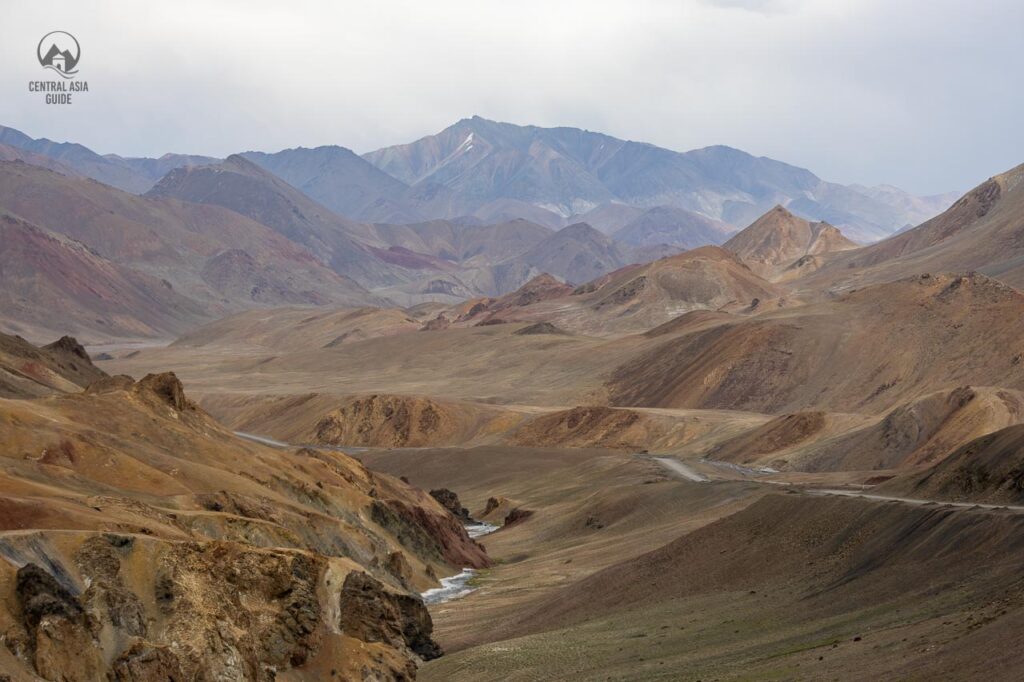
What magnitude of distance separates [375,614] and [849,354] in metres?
123

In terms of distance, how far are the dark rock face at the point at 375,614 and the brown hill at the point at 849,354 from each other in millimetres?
99357

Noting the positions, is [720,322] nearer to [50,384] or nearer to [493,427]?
[493,427]

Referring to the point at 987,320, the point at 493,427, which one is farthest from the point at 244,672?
the point at 987,320

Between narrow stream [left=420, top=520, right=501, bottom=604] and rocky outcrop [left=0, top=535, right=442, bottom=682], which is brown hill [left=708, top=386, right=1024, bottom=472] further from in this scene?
rocky outcrop [left=0, top=535, right=442, bottom=682]

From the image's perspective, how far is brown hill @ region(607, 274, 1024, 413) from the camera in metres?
138

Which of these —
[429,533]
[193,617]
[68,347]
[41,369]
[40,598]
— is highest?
[68,347]

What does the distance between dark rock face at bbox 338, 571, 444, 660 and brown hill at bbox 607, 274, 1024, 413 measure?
9936cm

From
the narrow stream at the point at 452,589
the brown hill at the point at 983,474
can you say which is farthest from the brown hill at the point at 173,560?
the brown hill at the point at 983,474

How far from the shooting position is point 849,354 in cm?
15150

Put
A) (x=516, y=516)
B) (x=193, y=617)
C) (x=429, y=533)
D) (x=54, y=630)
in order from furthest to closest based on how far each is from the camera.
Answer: (x=516, y=516) → (x=429, y=533) → (x=193, y=617) → (x=54, y=630)

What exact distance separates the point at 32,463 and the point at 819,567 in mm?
23762

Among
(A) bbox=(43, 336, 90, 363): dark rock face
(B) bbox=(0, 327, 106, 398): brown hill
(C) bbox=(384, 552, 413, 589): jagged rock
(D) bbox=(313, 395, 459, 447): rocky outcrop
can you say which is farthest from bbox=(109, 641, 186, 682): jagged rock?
(D) bbox=(313, 395, 459, 447): rocky outcrop

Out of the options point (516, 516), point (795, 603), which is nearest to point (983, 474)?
point (795, 603)

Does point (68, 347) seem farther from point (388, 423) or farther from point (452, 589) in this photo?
point (452, 589)
